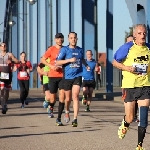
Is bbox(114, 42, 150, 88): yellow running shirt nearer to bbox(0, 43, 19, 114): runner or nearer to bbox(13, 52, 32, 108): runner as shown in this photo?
bbox(0, 43, 19, 114): runner

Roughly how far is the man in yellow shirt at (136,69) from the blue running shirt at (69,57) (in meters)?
3.91

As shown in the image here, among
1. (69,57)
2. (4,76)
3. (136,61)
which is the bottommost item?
(4,76)

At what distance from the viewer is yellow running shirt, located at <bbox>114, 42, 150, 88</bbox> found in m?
8.88

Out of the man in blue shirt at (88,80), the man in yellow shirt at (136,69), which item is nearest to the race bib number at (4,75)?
the man in blue shirt at (88,80)

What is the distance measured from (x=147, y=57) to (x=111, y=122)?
205 inches

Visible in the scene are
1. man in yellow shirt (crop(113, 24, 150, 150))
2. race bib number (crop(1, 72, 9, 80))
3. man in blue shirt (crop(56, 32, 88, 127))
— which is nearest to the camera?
man in yellow shirt (crop(113, 24, 150, 150))

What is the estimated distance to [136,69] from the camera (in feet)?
29.0

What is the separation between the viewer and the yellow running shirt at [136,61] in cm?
888

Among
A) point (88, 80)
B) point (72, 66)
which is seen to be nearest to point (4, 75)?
point (88, 80)

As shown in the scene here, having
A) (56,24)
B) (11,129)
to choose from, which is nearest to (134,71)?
(11,129)

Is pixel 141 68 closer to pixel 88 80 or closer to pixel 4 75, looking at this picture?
pixel 4 75

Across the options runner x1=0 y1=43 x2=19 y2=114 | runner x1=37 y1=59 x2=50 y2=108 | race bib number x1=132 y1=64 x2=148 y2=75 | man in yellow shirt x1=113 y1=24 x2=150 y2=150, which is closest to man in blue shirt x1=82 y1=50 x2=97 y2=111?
runner x1=37 y1=59 x2=50 y2=108

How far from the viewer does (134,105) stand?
9055 millimetres

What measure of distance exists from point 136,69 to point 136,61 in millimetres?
118
